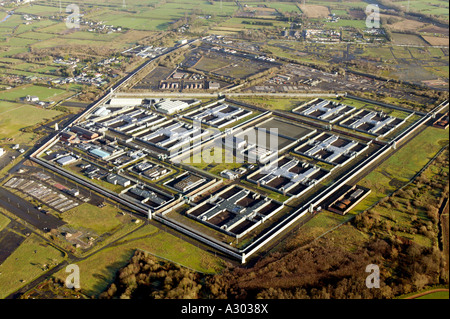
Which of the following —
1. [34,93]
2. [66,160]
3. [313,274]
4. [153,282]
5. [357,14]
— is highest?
[357,14]

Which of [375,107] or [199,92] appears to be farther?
[199,92]

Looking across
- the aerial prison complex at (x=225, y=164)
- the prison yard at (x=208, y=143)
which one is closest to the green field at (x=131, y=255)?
the prison yard at (x=208, y=143)

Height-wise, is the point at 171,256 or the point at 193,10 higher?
→ the point at 193,10

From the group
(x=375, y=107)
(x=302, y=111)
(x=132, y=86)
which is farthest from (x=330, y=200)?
(x=132, y=86)

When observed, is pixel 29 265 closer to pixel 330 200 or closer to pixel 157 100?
pixel 330 200

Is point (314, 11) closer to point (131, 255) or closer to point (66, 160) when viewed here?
point (66, 160)

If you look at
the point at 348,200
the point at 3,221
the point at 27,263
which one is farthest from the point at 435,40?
the point at 27,263

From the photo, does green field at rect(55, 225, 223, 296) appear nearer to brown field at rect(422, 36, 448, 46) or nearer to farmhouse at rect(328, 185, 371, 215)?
farmhouse at rect(328, 185, 371, 215)
